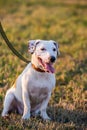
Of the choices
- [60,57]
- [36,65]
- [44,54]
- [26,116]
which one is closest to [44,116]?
[26,116]

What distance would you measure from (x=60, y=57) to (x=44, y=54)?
645 cm

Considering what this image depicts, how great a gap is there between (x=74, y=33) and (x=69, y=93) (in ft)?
30.3

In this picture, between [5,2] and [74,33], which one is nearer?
[74,33]

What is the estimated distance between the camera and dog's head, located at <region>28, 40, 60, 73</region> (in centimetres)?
802

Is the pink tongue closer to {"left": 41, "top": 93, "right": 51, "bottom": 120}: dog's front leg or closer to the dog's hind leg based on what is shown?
{"left": 41, "top": 93, "right": 51, "bottom": 120}: dog's front leg

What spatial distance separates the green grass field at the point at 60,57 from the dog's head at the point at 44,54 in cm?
90

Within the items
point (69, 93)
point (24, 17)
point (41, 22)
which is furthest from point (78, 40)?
point (69, 93)

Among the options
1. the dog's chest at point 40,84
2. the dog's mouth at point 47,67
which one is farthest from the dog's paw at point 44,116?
the dog's mouth at point 47,67

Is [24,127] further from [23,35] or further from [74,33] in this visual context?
[74,33]

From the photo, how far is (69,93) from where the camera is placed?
10.4 m

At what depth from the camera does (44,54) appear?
8.10m

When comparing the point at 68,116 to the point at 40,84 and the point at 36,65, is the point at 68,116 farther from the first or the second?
the point at 36,65

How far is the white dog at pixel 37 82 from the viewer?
8.18m

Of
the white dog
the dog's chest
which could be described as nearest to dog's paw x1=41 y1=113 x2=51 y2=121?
the white dog
